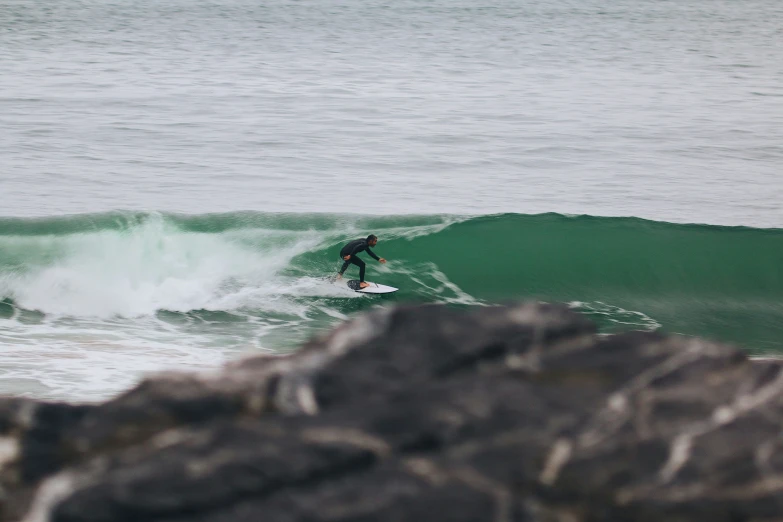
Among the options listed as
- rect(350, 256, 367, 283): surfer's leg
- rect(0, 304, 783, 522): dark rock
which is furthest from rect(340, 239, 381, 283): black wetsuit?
rect(0, 304, 783, 522): dark rock

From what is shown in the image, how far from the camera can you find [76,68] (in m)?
42.9

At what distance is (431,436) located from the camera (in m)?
4.99

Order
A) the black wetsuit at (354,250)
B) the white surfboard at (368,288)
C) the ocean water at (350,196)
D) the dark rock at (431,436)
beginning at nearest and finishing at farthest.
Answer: the dark rock at (431,436)
the black wetsuit at (354,250)
the ocean water at (350,196)
the white surfboard at (368,288)

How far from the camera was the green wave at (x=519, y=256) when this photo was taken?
17.2 m

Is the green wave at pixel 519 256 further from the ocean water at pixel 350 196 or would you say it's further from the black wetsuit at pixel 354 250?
the black wetsuit at pixel 354 250

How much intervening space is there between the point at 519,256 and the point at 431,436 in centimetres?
1442

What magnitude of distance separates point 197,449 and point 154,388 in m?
0.52

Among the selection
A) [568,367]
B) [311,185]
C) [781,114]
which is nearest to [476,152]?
[311,185]

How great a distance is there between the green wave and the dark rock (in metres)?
10.7

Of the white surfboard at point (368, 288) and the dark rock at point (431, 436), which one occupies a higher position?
the dark rock at point (431, 436)

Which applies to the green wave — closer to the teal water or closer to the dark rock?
the teal water

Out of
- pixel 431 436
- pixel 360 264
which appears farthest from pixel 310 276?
pixel 431 436

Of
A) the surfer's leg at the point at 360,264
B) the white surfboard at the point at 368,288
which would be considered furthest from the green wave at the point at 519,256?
the surfer's leg at the point at 360,264

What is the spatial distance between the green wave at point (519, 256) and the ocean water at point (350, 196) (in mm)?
56
